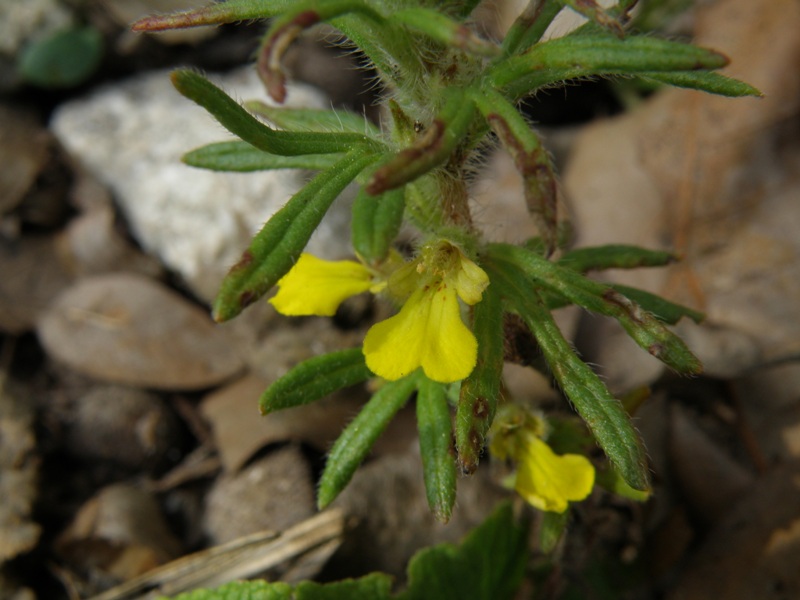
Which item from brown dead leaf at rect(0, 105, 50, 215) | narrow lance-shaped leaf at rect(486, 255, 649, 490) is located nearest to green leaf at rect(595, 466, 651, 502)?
narrow lance-shaped leaf at rect(486, 255, 649, 490)

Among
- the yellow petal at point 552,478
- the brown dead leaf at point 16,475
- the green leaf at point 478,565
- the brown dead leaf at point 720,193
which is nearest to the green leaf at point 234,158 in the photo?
the yellow petal at point 552,478

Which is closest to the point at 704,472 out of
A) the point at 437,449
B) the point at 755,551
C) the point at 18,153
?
the point at 755,551

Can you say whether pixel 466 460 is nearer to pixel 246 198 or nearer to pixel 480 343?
pixel 480 343

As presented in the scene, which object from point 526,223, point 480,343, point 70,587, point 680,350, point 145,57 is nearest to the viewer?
point 680,350

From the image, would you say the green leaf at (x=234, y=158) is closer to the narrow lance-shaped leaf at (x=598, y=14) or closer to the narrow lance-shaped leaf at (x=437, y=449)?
the narrow lance-shaped leaf at (x=437, y=449)

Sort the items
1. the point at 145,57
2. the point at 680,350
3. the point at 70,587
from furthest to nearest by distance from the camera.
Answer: the point at 145,57 → the point at 70,587 → the point at 680,350

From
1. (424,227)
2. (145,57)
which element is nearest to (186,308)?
(145,57)

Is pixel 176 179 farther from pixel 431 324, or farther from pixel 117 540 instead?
pixel 431 324
